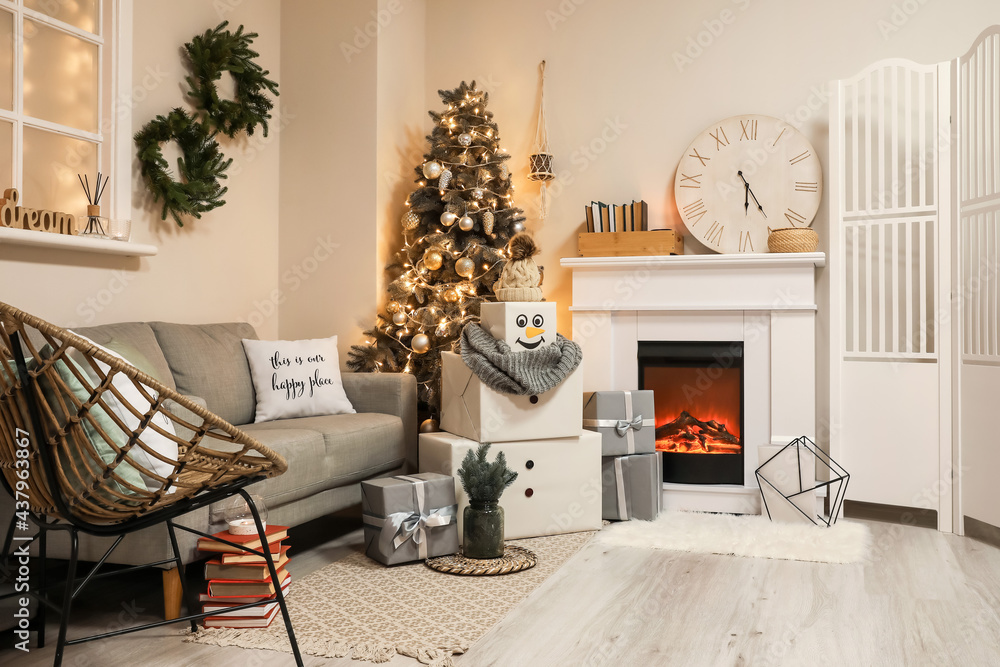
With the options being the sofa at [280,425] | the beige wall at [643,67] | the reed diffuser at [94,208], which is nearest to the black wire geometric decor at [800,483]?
the beige wall at [643,67]

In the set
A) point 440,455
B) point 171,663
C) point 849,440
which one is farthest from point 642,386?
point 171,663

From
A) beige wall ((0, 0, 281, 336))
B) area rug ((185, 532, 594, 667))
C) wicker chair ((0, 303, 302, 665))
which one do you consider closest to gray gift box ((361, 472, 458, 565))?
area rug ((185, 532, 594, 667))

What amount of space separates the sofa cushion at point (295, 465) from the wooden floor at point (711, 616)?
0.91 ft

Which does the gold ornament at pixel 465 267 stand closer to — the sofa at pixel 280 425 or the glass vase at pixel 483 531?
the sofa at pixel 280 425

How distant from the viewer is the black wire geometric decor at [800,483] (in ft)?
10.7

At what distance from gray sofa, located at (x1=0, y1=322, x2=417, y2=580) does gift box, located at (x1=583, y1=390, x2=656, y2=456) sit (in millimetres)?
817

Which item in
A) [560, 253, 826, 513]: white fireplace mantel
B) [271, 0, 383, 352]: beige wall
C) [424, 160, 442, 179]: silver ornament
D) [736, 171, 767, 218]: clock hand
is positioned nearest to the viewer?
[560, 253, 826, 513]: white fireplace mantel

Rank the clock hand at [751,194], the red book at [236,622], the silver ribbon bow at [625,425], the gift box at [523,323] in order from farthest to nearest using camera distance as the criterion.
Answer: the clock hand at [751,194], the silver ribbon bow at [625,425], the gift box at [523,323], the red book at [236,622]

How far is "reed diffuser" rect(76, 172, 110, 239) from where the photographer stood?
292 cm

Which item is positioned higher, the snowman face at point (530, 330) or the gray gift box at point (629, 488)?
the snowman face at point (530, 330)

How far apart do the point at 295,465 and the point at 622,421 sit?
143cm

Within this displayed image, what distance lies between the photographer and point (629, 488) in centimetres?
335

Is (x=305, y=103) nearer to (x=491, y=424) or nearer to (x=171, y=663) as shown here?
(x=491, y=424)

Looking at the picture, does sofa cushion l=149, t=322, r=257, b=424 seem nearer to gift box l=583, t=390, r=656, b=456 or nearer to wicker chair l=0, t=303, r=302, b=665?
wicker chair l=0, t=303, r=302, b=665
